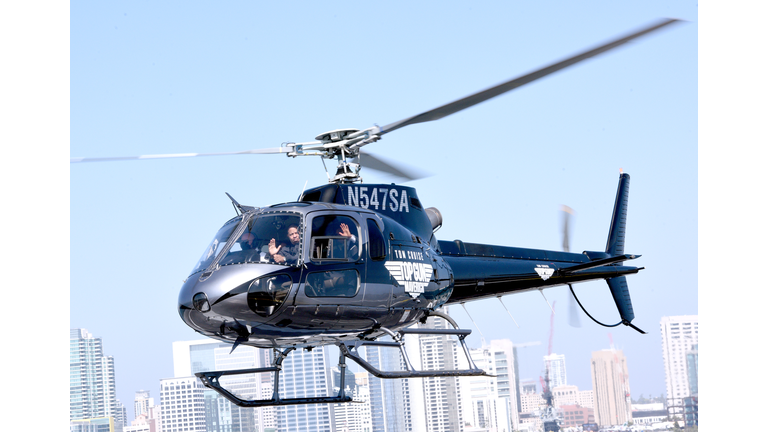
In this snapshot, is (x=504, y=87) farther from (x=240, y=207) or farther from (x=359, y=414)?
(x=359, y=414)

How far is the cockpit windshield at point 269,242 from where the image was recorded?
700 centimetres

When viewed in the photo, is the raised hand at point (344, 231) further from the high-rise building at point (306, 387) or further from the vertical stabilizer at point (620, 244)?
the high-rise building at point (306, 387)

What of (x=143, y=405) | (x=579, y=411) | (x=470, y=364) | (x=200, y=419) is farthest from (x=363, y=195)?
(x=579, y=411)

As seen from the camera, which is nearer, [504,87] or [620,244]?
[504,87]

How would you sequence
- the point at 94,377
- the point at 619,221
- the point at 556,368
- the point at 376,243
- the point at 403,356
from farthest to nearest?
the point at 556,368 < the point at 94,377 < the point at 619,221 < the point at 403,356 < the point at 376,243

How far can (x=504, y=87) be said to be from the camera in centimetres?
720

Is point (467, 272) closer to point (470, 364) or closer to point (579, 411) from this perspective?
point (470, 364)

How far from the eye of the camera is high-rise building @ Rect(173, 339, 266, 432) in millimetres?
127250

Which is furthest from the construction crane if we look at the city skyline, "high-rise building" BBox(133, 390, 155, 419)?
"high-rise building" BBox(133, 390, 155, 419)

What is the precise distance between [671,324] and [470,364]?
135162 millimetres

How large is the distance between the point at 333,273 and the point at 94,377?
5686 inches

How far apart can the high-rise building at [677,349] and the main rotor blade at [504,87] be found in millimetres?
128364

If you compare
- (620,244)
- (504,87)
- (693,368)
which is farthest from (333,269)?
(693,368)

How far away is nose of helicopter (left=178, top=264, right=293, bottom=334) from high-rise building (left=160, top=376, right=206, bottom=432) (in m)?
114
